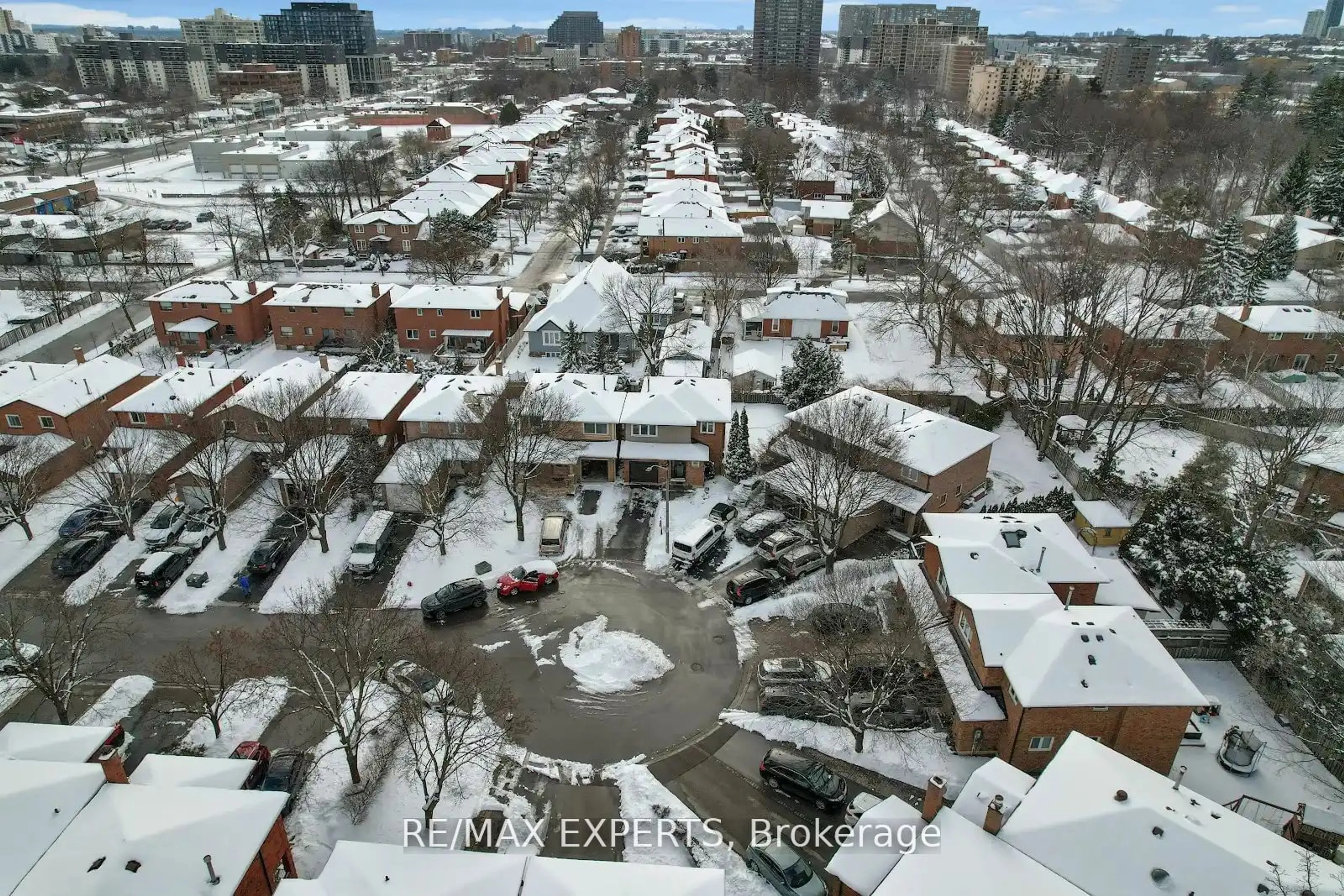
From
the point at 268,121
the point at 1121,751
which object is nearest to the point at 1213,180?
the point at 1121,751

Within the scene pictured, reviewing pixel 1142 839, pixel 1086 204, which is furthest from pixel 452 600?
pixel 1086 204

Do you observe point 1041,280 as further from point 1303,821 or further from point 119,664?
point 119,664

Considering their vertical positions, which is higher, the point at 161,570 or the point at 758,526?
the point at 161,570

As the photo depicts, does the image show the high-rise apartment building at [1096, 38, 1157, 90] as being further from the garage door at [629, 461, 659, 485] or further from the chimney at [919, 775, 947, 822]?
the chimney at [919, 775, 947, 822]

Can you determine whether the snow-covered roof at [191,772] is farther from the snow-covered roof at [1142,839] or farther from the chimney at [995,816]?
the snow-covered roof at [1142,839]

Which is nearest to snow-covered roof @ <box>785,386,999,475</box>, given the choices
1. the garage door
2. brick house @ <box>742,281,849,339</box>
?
the garage door

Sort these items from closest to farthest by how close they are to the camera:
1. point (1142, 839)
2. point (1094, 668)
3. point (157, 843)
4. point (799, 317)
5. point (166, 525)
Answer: point (157, 843) < point (1142, 839) < point (1094, 668) < point (166, 525) < point (799, 317)

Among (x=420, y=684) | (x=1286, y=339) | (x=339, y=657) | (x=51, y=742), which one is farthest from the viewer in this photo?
(x=1286, y=339)

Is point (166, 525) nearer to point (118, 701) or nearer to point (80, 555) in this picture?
point (80, 555)
